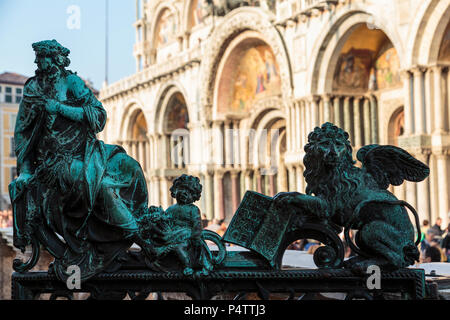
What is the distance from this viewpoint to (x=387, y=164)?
3.47 m

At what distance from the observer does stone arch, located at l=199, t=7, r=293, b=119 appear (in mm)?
19938

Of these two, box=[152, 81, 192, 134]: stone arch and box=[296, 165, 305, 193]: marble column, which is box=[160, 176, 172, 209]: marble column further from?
box=[296, 165, 305, 193]: marble column

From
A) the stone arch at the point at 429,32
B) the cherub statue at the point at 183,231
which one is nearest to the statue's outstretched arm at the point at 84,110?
the cherub statue at the point at 183,231

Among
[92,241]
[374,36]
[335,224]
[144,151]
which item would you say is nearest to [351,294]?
[335,224]

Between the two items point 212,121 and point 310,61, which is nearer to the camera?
point 310,61

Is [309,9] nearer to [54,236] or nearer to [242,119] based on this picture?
[242,119]

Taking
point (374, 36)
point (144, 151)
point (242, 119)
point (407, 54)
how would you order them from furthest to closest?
point (144, 151) → point (242, 119) → point (374, 36) → point (407, 54)

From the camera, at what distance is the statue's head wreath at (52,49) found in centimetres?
358

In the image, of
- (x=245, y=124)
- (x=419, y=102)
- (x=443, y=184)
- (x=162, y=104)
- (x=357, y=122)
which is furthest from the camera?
(x=162, y=104)

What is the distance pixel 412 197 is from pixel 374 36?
4.89 meters

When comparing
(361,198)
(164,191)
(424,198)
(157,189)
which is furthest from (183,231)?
(157,189)

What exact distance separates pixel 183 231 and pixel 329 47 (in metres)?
15.2

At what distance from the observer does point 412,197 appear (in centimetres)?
1520

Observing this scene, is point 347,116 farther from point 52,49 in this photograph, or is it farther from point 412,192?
point 52,49
